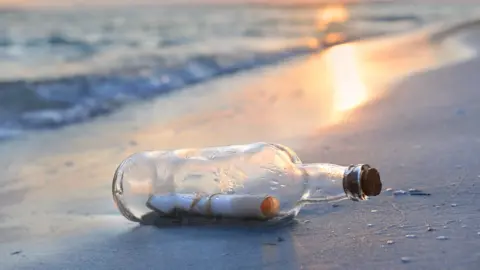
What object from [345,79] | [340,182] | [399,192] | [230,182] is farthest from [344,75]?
[340,182]

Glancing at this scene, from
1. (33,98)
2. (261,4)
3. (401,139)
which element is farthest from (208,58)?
(261,4)

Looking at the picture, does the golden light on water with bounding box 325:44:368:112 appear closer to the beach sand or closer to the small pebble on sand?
the beach sand

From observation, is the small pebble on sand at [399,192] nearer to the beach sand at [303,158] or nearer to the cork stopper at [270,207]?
the beach sand at [303,158]

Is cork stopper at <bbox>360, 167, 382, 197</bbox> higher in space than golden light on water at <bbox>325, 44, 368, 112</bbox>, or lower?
lower

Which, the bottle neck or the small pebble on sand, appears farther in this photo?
the small pebble on sand

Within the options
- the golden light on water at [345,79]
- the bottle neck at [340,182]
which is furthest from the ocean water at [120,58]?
the bottle neck at [340,182]

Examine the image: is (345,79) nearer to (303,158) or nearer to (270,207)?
(303,158)

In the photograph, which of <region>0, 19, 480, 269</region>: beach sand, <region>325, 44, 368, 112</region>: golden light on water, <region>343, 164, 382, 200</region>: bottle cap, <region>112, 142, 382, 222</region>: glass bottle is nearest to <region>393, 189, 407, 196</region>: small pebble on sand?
<region>0, 19, 480, 269</region>: beach sand
